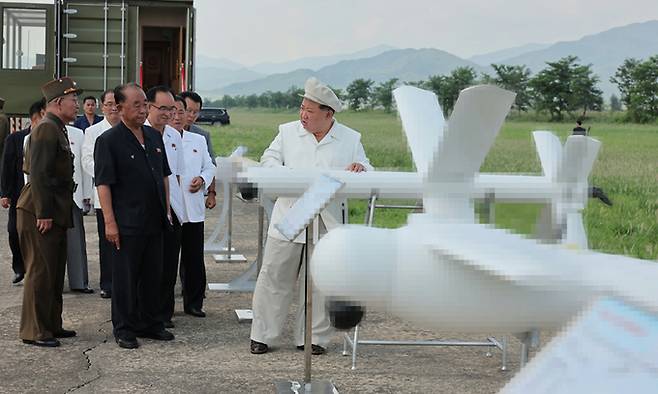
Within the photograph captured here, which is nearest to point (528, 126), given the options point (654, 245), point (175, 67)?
point (654, 245)

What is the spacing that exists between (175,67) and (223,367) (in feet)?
27.6

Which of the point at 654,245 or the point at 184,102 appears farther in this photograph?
the point at 184,102

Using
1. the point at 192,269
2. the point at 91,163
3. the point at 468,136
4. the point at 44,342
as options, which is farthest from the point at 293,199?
the point at 468,136

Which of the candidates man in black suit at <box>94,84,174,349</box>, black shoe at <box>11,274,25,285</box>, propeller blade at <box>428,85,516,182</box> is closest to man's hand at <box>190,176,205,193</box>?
man in black suit at <box>94,84,174,349</box>

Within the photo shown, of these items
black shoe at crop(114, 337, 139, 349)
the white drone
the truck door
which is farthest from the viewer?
the truck door

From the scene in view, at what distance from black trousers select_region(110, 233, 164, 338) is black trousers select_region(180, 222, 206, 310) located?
25.3 inches

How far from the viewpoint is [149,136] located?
16.8 ft

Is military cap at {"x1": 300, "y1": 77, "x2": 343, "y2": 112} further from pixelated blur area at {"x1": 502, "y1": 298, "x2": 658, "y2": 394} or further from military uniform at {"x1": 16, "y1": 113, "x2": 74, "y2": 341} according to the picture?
pixelated blur area at {"x1": 502, "y1": 298, "x2": 658, "y2": 394}

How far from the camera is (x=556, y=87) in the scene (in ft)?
5.67

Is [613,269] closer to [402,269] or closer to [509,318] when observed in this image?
[509,318]

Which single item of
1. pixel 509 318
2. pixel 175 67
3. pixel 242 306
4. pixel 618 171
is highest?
pixel 175 67

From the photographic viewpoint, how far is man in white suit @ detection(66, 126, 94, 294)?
6543mm

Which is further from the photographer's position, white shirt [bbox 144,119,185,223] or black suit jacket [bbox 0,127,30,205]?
black suit jacket [bbox 0,127,30,205]

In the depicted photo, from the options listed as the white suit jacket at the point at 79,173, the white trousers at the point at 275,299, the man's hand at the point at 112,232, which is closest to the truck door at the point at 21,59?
the white suit jacket at the point at 79,173
